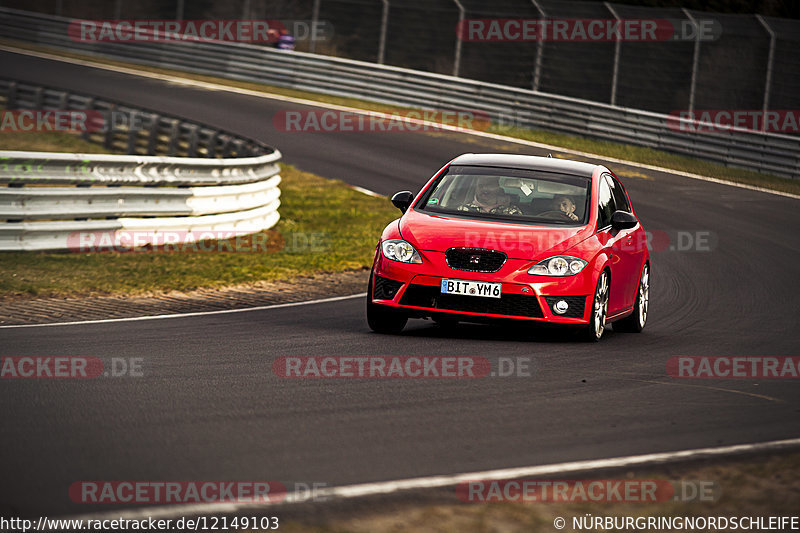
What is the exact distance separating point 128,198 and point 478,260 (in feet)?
22.1

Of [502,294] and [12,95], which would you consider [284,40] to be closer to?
[12,95]

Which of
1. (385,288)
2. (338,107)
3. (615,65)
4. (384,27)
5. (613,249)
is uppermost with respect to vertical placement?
(384,27)

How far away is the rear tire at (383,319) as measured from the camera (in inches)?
401

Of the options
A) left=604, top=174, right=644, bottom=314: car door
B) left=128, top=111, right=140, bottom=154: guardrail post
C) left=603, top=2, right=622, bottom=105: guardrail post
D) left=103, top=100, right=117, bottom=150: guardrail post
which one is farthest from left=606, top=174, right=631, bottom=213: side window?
left=603, top=2, right=622, bottom=105: guardrail post

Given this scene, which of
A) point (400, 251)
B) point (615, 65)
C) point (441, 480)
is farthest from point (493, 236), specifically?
point (615, 65)

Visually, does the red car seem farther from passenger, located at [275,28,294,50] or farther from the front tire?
passenger, located at [275,28,294,50]

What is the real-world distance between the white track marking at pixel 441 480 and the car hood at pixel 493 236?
363 cm

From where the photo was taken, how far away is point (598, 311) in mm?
10297

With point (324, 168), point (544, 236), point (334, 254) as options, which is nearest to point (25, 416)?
point (544, 236)

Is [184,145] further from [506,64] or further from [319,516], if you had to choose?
[319,516]

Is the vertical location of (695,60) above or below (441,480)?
above

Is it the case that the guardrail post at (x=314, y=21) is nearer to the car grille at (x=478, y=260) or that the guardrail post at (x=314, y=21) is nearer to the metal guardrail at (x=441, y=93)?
the metal guardrail at (x=441, y=93)

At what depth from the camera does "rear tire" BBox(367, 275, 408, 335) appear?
1020 cm

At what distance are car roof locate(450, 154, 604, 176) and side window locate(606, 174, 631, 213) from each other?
385 mm
